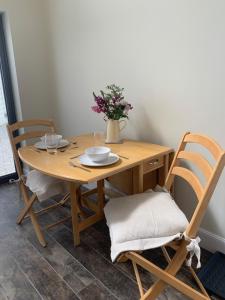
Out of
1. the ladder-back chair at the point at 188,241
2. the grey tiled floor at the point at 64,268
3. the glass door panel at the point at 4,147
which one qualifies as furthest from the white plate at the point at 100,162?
the glass door panel at the point at 4,147

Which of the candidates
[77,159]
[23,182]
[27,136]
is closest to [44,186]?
[23,182]

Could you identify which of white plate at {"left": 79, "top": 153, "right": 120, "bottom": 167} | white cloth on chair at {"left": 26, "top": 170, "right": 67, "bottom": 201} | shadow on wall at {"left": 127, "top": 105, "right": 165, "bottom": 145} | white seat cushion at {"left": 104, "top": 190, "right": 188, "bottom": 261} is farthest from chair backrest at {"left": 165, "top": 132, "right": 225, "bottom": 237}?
white cloth on chair at {"left": 26, "top": 170, "right": 67, "bottom": 201}

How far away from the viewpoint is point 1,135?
307cm

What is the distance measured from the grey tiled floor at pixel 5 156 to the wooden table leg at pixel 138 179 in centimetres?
200

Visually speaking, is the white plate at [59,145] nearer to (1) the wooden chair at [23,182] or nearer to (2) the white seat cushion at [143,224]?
(1) the wooden chair at [23,182]

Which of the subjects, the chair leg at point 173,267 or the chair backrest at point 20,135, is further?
Result: the chair backrest at point 20,135

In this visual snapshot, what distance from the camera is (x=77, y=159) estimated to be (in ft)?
5.65

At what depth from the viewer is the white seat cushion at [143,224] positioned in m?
1.28

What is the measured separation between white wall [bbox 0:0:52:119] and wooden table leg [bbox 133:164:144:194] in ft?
5.77

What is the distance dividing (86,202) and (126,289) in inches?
35.4

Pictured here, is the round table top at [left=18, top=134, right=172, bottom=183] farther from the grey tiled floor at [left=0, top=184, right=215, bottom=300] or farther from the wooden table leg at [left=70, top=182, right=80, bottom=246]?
the grey tiled floor at [left=0, top=184, right=215, bottom=300]

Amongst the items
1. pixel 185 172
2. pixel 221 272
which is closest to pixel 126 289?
pixel 221 272

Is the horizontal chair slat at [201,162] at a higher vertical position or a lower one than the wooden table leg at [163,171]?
higher

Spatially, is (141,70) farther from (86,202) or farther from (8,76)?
(8,76)
